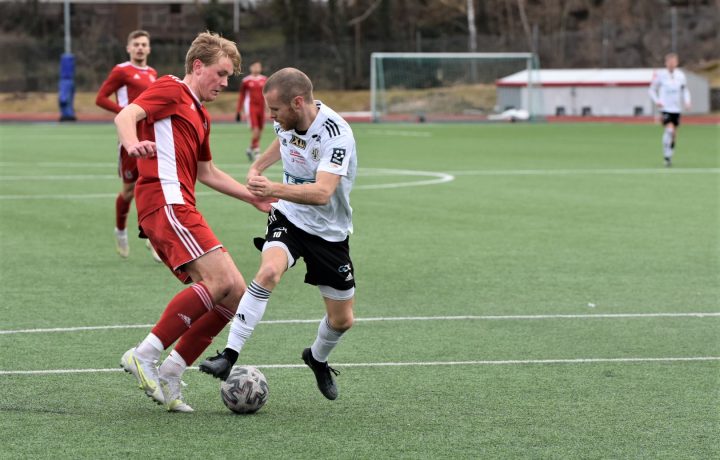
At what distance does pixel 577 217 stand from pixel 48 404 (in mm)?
11112

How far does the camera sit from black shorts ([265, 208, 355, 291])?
689 cm

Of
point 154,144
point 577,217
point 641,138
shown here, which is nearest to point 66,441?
point 154,144

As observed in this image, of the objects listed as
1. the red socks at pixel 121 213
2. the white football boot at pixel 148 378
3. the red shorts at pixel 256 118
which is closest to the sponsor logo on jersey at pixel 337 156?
the white football boot at pixel 148 378

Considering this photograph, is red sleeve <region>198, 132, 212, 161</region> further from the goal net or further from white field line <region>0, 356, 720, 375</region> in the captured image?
the goal net

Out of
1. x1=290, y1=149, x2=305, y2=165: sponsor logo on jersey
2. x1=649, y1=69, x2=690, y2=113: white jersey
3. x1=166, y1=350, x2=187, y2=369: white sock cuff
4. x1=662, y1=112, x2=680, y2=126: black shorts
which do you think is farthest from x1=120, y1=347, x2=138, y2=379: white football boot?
x1=649, y1=69, x2=690, y2=113: white jersey

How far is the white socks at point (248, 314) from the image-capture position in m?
6.64

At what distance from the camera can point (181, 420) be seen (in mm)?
6453

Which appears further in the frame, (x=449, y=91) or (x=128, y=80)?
(x=449, y=91)

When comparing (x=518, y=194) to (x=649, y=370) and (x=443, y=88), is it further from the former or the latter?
(x=443, y=88)

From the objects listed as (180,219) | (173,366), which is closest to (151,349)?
(173,366)

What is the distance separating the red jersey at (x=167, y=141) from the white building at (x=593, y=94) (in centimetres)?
4801

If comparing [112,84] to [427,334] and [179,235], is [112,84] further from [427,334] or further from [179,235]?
[179,235]

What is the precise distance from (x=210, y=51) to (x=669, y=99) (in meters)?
21.8

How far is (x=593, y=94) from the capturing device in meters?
56.2
